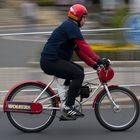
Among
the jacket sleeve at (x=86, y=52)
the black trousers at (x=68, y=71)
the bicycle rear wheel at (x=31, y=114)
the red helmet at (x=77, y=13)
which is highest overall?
the red helmet at (x=77, y=13)

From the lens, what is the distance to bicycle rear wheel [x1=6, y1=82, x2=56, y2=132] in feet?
25.6

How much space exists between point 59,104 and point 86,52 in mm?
827

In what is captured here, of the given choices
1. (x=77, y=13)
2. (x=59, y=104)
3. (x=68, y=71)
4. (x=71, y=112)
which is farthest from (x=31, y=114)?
(x=77, y=13)

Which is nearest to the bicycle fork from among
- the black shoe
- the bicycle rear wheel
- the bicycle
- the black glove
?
the bicycle

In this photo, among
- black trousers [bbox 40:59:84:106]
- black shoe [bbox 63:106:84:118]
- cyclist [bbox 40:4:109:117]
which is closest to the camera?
cyclist [bbox 40:4:109:117]

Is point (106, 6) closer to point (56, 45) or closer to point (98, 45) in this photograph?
point (98, 45)

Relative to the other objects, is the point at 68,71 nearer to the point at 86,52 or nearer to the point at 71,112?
the point at 86,52

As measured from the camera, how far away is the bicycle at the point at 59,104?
776cm

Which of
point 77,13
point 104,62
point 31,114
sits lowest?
point 31,114

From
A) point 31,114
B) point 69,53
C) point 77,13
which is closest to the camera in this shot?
point 77,13

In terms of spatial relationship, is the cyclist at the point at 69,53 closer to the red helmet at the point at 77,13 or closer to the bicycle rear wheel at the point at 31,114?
the red helmet at the point at 77,13

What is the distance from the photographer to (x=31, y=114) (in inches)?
312

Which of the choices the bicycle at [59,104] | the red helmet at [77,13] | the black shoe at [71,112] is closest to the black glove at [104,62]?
the bicycle at [59,104]

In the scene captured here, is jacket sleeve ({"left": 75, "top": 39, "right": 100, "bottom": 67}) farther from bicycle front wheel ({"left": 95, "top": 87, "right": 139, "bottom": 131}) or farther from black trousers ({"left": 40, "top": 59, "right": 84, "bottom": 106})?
bicycle front wheel ({"left": 95, "top": 87, "right": 139, "bottom": 131})
